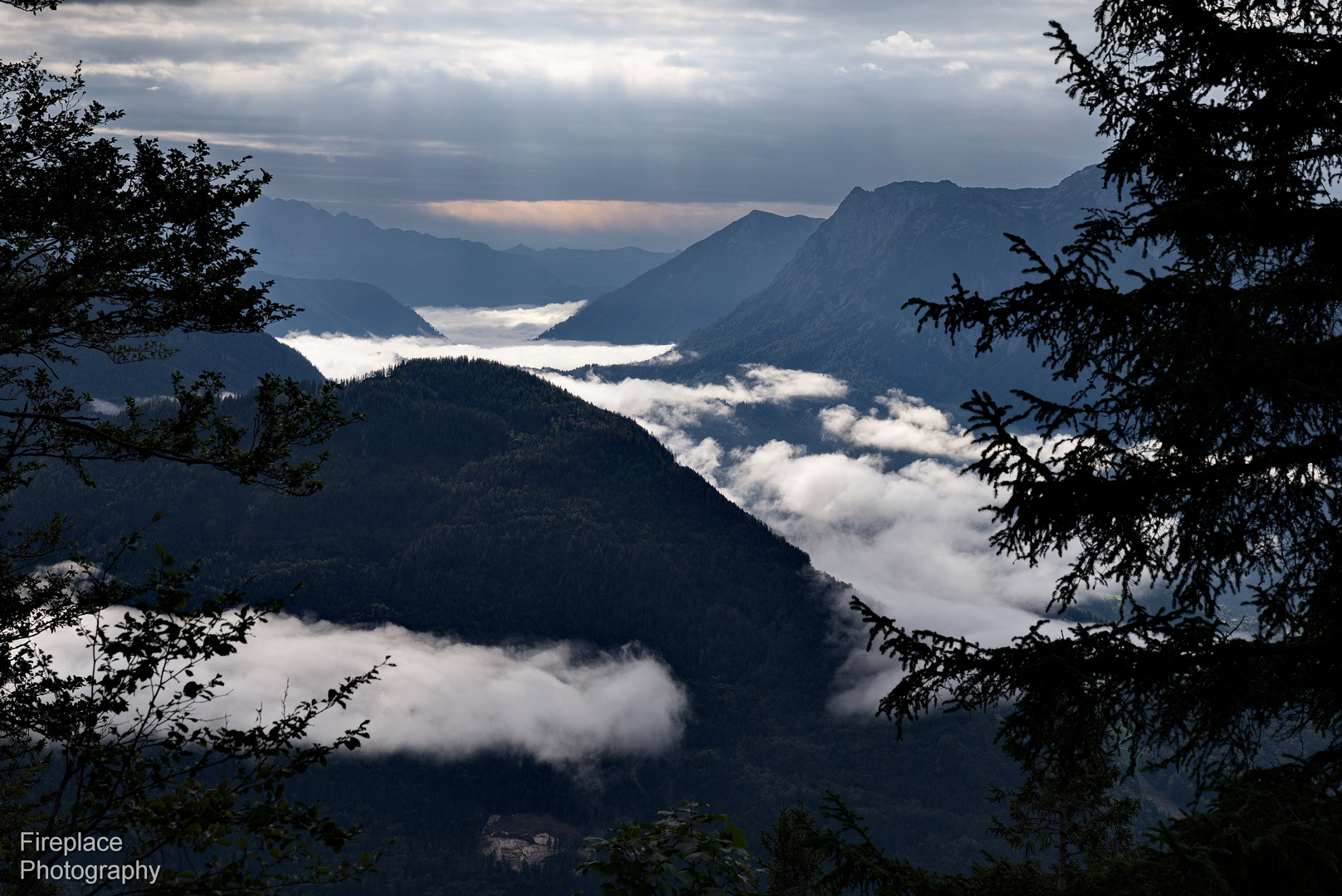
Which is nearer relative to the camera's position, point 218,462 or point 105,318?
point 218,462

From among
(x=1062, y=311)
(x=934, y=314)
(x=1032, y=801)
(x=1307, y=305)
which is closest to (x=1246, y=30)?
(x=1307, y=305)

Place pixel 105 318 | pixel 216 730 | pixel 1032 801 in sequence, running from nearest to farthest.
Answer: pixel 216 730 → pixel 105 318 → pixel 1032 801

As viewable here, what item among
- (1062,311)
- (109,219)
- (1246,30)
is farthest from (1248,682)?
(109,219)

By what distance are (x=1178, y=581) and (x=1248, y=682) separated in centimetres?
138

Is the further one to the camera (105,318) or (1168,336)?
(105,318)

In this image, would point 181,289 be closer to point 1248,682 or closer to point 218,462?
point 218,462

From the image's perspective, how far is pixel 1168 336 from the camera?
800cm

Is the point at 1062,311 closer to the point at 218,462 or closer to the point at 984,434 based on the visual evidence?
the point at 984,434

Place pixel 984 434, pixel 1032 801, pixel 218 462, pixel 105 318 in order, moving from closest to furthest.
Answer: pixel 984 434 → pixel 218 462 → pixel 105 318 → pixel 1032 801

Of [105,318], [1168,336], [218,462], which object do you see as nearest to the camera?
[1168,336]

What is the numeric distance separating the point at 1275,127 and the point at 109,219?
1444 cm

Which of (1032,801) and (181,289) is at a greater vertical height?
(181,289)

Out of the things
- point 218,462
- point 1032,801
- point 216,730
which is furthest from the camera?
point 1032,801

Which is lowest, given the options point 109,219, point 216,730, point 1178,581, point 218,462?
point 216,730
